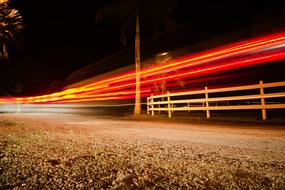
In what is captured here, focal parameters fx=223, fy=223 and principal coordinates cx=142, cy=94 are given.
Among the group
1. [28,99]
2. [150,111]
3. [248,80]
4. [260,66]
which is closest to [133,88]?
[150,111]

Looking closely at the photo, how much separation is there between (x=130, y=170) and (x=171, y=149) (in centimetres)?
152

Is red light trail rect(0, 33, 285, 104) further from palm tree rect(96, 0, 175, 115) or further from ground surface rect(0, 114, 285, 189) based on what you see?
ground surface rect(0, 114, 285, 189)

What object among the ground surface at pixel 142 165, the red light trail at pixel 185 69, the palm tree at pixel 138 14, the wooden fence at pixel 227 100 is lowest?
the ground surface at pixel 142 165

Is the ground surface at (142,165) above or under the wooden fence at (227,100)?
under

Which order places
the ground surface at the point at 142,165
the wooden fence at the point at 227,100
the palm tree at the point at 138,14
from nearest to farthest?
the ground surface at the point at 142,165 → the wooden fence at the point at 227,100 → the palm tree at the point at 138,14

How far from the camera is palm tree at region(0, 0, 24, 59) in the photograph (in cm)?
1126

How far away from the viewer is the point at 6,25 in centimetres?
1163

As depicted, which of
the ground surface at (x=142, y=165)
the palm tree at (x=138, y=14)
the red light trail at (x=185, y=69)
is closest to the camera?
the ground surface at (x=142, y=165)

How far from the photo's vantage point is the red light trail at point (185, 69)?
15.3 m

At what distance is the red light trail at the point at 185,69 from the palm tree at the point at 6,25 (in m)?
10.3

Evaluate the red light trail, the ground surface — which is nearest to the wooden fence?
the red light trail

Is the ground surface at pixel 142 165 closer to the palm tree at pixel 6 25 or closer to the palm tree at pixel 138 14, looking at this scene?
the palm tree at pixel 6 25

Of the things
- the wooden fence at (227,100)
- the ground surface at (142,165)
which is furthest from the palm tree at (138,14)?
the ground surface at (142,165)

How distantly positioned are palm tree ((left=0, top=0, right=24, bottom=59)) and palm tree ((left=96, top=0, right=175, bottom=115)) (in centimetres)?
747
